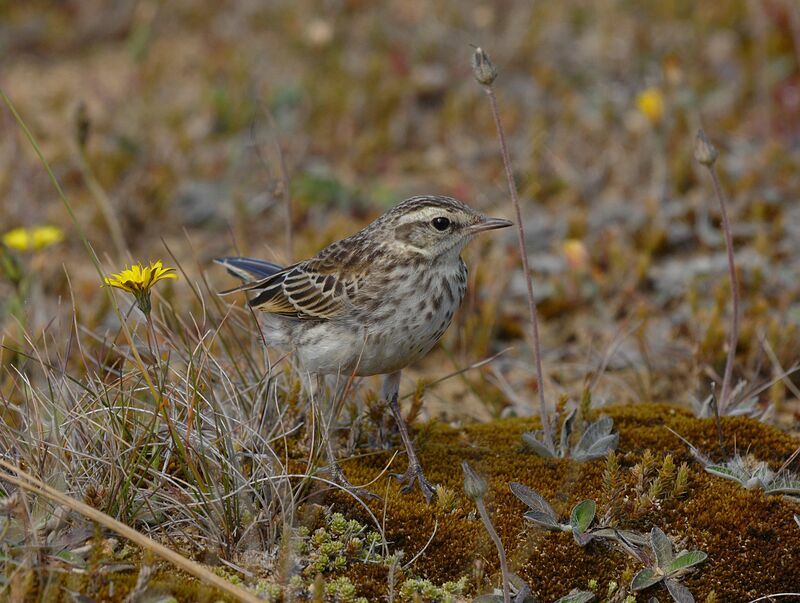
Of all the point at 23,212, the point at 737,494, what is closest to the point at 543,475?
the point at 737,494

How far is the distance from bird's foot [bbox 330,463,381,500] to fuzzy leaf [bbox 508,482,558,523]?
611 mm

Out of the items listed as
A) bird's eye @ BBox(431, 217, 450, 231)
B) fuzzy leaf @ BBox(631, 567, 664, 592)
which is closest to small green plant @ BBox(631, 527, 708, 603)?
fuzzy leaf @ BBox(631, 567, 664, 592)

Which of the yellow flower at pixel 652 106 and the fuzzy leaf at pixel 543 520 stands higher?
the yellow flower at pixel 652 106

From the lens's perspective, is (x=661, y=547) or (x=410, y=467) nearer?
(x=661, y=547)

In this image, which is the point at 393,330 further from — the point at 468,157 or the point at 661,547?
the point at 468,157

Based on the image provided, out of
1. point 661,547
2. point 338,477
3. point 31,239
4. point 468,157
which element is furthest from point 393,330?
point 468,157

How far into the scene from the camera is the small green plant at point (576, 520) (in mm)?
4164

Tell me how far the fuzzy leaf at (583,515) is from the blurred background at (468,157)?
1.56m

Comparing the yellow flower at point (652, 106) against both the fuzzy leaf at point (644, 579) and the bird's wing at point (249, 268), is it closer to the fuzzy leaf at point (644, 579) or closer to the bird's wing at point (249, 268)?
the bird's wing at point (249, 268)

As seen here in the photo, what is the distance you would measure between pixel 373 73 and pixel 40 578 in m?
7.62

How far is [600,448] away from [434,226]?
136cm

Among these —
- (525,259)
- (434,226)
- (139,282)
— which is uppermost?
(139,282)

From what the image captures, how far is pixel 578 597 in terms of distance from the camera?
3.95 m

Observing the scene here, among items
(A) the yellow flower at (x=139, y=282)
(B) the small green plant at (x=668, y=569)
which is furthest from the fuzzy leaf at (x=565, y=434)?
(A) the yellow flower at (x=139, y=282)
